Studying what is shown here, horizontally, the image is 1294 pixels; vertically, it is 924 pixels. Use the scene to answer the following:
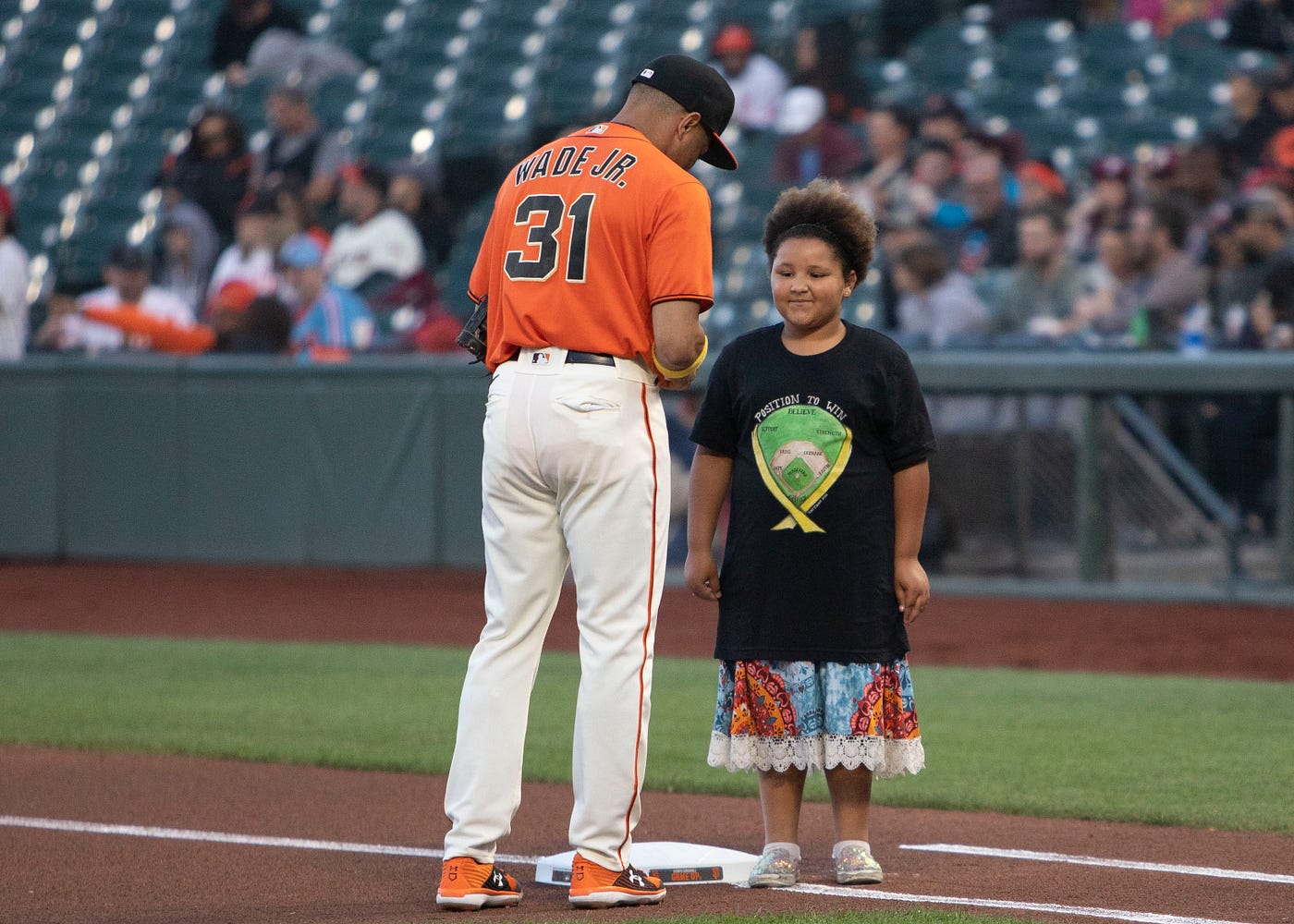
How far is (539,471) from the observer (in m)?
4.12

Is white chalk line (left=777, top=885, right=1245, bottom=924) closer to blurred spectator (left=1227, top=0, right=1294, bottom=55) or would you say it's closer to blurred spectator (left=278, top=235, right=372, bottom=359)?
blurred spectator (left=278, top=235, right=372, bottom=359)

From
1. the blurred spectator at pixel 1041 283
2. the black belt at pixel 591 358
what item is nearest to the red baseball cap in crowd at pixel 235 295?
the blurred spectator at pixel 1041 283

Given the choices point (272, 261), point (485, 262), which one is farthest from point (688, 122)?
point (272, 261)

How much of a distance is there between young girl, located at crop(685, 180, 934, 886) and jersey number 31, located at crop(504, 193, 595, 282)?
558 millimetres

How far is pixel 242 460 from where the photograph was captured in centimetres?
1370

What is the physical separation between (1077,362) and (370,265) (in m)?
6.11

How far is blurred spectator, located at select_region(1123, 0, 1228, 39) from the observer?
15.9 meters

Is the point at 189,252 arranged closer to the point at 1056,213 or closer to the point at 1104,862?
the point at 1056,213

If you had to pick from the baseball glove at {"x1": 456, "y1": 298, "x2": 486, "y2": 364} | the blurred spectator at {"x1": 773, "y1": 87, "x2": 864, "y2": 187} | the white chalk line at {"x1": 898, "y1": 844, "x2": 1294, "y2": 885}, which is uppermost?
the blurred spectator at {"x1": 773, "y1": 87, "x2": 864, "y2": 187}

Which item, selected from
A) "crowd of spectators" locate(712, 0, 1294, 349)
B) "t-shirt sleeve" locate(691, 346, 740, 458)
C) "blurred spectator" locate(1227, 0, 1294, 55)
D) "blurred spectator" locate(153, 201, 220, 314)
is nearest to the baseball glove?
"t-shirt sleeve" locate(691, 346, 740, 458)

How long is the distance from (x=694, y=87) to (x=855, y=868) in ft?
6.25

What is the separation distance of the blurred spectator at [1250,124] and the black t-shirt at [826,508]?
969 cm

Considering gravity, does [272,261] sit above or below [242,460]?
above

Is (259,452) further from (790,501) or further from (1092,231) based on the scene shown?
(790,501)
